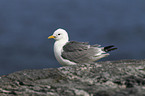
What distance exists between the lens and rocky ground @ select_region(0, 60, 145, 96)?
10.3 ft

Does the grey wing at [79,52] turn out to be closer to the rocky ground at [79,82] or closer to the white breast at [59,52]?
the white breast at [59,52]

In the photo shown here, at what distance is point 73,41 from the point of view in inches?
297

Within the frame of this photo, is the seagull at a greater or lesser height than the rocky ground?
greater

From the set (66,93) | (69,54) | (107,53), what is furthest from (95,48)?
(66,93)

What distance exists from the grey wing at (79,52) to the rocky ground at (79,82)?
2684 millimetres

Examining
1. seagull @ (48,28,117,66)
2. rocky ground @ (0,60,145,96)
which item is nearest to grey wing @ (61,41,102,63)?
seagull @ (48,28,117,66)

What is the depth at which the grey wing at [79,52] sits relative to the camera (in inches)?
285

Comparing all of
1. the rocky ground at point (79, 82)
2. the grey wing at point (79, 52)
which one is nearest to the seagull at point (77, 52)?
the grey wing at point (79, 52)

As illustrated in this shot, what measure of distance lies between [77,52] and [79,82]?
→ 366 centimetres

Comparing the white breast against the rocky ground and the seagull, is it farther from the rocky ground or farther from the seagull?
the rocky ground

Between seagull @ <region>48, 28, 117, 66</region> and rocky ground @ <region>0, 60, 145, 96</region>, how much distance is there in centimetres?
270

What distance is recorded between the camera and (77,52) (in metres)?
7.34

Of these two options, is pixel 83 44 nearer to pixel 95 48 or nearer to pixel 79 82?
pixel 95 48

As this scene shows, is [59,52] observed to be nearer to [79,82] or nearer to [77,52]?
[77,52]
